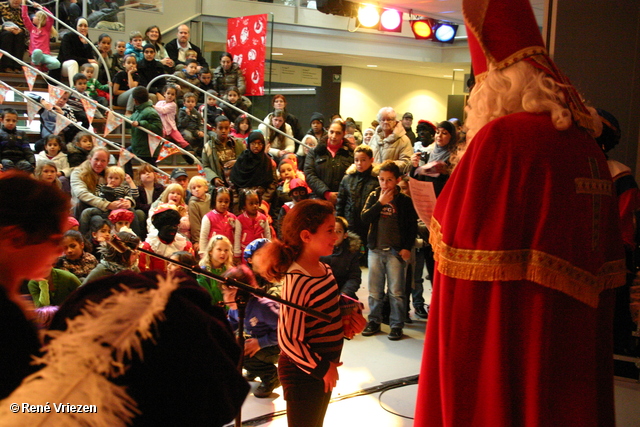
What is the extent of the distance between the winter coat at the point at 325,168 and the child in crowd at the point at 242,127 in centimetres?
237

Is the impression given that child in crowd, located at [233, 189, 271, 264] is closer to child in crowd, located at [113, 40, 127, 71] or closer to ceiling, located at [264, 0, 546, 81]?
child in crowd, located at [113, 40, 127, 71]

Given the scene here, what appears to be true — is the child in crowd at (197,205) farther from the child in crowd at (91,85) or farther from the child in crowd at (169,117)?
the child in crowd at (91,85)

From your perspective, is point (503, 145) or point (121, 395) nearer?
point (121, 395)

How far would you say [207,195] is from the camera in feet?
19.8

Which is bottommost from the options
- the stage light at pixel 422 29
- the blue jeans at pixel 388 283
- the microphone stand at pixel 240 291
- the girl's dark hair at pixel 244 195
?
the blue jeans at pixel 388 283

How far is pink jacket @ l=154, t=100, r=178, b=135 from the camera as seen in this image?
8.08 meters

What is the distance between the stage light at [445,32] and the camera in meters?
10.4

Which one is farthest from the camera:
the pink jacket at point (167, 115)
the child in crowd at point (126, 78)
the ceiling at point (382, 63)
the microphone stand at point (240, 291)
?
the ceiling at point (382, 63)

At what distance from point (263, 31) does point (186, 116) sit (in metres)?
2.10

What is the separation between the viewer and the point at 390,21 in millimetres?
9438

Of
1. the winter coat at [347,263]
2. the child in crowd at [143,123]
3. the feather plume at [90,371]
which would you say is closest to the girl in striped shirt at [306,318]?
the feather plume at [90,371]

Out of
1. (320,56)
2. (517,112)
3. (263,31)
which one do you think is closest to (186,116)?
(263,31)

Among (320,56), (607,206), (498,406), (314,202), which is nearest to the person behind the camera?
(498,406)

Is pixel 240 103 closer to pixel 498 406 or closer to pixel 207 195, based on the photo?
pixel 207 195
